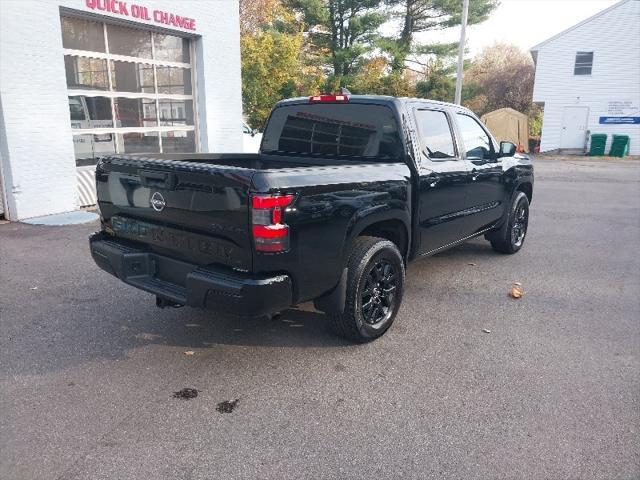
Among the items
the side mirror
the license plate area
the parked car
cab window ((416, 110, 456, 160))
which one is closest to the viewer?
the license plate area

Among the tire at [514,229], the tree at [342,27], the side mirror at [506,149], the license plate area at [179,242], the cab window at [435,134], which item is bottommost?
the tire at [514,229]

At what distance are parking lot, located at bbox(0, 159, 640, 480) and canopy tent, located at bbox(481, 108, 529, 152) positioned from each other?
24.7 metres

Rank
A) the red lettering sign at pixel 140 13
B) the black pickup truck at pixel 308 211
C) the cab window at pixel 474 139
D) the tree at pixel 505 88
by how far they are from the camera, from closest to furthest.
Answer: the black pickup truck at pixel 308 211
the cab window at pixel 474 139
the red lettering sign at pixel 140 13
the tree at pixel 505 88

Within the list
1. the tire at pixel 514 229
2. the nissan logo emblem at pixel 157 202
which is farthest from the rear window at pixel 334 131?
the tire at pixel 514 229

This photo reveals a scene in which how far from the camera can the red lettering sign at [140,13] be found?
8.91m

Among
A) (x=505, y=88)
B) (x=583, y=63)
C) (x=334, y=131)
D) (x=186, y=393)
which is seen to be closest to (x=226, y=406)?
(x=186, y=393)

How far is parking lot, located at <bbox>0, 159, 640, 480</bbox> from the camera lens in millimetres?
2627

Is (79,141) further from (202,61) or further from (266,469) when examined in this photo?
(266,469)

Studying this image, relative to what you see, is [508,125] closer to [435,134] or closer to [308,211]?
[435,134]

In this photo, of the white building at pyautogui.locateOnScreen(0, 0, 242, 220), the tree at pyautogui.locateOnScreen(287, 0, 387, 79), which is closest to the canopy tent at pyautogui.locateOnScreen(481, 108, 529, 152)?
the tree at pyautogui.locateOnScreen(287, 0, 387, 79)

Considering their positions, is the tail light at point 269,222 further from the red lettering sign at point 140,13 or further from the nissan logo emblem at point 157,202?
the red lettering sign at point 140,13

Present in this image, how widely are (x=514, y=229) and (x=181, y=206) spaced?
4899 millimetres

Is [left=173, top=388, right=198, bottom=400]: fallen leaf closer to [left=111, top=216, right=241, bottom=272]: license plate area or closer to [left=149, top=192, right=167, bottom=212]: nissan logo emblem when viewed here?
[left=111, top=216, right=241, bottom=272]: license plate area

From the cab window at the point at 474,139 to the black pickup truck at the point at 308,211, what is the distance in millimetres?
28
